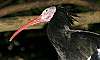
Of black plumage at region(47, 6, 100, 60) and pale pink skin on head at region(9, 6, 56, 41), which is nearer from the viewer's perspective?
black plumage at region(47, 6, 100, 60)

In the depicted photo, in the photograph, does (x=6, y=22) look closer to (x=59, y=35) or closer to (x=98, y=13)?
(x=59, y=35)

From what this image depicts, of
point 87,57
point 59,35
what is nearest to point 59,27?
point 59,35

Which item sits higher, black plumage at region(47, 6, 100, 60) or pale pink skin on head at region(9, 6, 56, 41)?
pale pink skin on head at region(9, 6, 56, 41)

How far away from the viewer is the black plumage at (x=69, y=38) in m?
3.56

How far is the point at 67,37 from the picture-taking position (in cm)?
362

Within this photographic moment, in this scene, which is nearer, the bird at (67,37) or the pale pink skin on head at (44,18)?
the bird at (67,37)

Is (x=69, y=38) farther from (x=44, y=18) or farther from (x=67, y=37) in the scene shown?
(x=44, y=18)

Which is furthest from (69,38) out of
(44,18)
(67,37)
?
(44,18)

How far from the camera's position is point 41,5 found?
4137 mm

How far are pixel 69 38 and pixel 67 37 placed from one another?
2 cm

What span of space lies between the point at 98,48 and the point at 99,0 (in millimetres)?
1600

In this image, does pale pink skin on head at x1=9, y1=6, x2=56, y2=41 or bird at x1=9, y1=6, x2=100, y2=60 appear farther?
pale pink skin on head at x1=9, y1=6, x2=56, y2=41

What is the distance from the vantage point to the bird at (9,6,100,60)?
11.7ft

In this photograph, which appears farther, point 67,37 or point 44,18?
point 44,18
